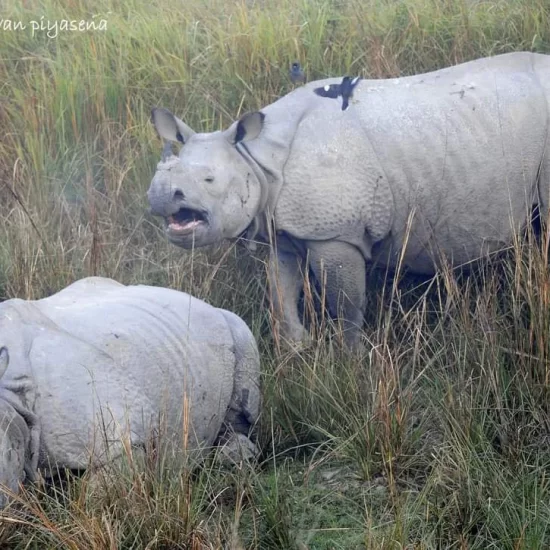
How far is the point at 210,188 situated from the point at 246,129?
1.05ft

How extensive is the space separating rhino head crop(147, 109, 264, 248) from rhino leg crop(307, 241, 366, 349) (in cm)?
35

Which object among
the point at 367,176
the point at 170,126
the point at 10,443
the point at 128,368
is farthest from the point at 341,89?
the point at 10,443

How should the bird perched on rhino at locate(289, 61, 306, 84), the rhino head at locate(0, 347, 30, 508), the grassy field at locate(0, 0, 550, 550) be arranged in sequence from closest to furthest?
the rhino head at locate(0, 347, 30, 508) < the grassy field at locate(0, 0, 550, 550) < the bird perched on rhino at locate(289, 61, 306, 84)

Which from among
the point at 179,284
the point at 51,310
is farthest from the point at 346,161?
the point at 51,310

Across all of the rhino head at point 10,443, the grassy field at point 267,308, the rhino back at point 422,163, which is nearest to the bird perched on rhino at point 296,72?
the grassy field at point 267,308

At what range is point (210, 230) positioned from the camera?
5445 millimetres

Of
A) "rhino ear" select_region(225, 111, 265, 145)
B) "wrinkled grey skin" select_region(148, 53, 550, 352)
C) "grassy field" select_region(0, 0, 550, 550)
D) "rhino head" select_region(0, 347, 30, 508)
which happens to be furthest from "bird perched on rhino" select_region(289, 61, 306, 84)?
→ "rhino head" select_region(0, 347, 30, 508)

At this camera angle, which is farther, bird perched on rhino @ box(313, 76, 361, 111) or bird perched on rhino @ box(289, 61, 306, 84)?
bird perched on rhino @ box(289, 61, 306, 84)

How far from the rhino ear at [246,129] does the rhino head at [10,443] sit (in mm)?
2176

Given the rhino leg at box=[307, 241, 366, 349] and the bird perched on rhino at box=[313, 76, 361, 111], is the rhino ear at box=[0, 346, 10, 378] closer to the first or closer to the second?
the rhino leg at box=[307, 241, 366, 349]

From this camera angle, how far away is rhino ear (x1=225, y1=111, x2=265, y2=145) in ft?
18.0

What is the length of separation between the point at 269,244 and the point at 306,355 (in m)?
0.79

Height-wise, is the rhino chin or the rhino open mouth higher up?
the rhino open mouth

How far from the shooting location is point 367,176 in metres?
5.57
